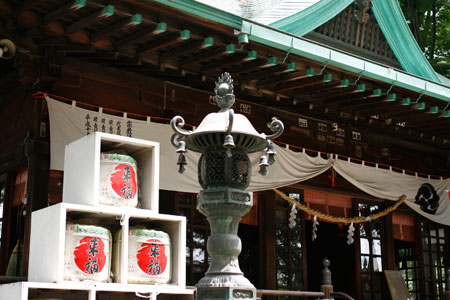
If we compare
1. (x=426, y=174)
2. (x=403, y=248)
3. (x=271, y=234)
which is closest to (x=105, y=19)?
(x=271, y=234)

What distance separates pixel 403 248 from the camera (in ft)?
45.7

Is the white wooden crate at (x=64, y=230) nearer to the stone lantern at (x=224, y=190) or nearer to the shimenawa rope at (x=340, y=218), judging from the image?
the stone lantern at (x=224, y=190)

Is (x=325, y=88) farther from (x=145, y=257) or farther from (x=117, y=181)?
(x=145, y=257)

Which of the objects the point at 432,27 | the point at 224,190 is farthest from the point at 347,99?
the point at 432,27

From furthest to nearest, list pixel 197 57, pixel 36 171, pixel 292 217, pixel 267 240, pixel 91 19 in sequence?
pixel 292 217, pixel 267 240, pixel 197 57, pixel 36 171, pixel 91 19

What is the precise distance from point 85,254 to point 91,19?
281 centimetres

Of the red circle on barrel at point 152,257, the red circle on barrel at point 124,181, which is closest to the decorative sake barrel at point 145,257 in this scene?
the red circle on barrel at point 152,257

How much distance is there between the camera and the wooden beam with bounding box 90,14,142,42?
Result: 727 cm

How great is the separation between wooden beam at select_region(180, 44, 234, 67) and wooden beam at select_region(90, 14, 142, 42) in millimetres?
1237

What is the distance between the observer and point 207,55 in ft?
27.6

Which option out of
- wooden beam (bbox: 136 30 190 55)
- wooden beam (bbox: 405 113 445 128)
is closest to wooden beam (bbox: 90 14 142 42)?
wooden beam (bbox: 136 30 190 55)

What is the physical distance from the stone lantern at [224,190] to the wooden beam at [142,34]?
95.2 inches

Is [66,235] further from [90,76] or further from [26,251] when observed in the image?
[90,76]

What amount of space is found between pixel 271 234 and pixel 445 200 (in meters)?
4.23
